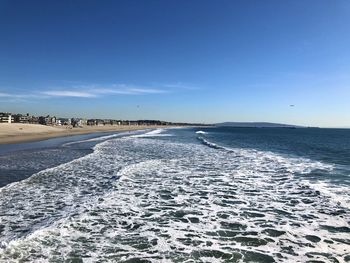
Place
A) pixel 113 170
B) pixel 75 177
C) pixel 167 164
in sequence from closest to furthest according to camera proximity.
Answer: pixel 75 177 → pixel 113 170 → pixel 167 164

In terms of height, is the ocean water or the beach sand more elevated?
the beach sand

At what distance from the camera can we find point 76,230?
31.8 ft

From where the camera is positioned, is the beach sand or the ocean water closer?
the ocean water

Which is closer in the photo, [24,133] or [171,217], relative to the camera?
[171,217]

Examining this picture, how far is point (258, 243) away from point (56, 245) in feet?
16.4

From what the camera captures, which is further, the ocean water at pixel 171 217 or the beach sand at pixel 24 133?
the beach sand at pixel 24 133

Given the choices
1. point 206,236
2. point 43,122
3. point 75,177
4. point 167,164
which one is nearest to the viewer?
point 206,236

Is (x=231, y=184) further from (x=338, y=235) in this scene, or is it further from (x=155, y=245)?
(x=155, y=245)

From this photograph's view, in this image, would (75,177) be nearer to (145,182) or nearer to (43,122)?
(145,182)

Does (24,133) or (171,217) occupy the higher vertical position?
(24,133)

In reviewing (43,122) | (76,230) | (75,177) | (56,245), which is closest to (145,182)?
(75,177)

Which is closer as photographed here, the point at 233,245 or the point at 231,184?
the point at 233,245

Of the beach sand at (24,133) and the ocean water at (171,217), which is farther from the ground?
the beach sand at (24,133)

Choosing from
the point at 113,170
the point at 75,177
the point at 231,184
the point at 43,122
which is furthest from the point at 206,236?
the point at 43,122
